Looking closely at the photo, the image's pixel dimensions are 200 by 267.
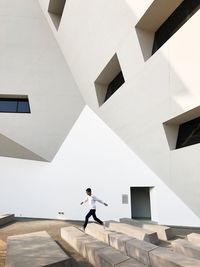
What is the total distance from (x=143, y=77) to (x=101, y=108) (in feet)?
11.6

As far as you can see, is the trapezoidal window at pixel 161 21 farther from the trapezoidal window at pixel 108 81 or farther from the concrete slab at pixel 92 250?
the concrete slab at pixel 92 250

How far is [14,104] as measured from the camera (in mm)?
12672

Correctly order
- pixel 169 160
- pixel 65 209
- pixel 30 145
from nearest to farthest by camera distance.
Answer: pixel 169 160 < pixel 65 209 < pixel 30 145

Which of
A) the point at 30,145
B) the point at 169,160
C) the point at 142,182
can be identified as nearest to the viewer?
the point at 169,160

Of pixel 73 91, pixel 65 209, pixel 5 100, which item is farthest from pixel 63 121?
pixel 65 209

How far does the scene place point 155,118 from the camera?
27.0 feet

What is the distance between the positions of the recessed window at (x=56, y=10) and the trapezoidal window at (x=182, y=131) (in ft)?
27.0

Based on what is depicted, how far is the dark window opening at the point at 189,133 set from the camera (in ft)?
25.4

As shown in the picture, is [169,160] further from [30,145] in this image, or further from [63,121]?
[30,145]

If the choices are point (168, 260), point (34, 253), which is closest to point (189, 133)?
point (168, 260)

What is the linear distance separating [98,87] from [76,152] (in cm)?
336

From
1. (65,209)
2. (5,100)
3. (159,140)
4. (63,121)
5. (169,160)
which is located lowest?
(65,209)

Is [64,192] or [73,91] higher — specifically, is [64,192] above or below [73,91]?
below

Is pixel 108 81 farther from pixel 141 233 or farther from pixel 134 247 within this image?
pixel 134 247
